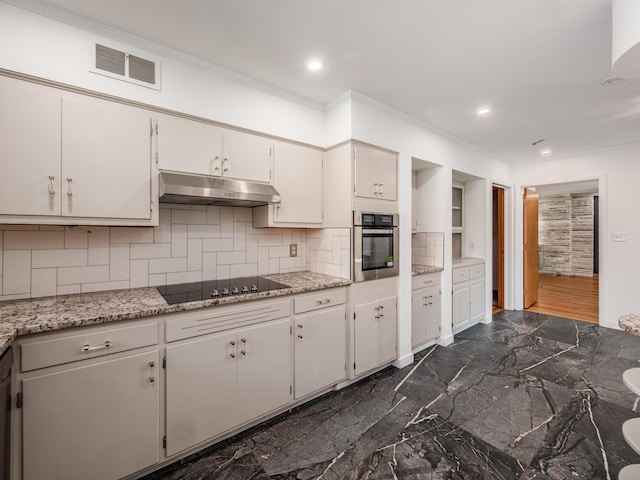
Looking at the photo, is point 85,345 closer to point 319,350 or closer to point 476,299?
point 319,350

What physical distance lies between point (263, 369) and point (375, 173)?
193cm

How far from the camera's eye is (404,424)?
205cm

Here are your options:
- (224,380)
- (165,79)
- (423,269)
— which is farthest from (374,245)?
(165,79)

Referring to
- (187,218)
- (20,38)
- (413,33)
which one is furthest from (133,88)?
(413,33)

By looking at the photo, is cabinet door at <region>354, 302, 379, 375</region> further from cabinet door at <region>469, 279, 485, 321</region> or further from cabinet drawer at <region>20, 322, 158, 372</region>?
cabinet door at <region>469, 279, 485, 321</region>

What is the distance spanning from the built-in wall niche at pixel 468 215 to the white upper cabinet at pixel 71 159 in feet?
12.9

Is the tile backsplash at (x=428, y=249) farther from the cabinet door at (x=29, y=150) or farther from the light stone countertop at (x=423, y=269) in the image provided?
the cabinet door at (x=29, y=150)

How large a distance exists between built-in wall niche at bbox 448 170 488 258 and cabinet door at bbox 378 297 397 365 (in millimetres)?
2049

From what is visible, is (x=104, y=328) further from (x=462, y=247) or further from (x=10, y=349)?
(x=462, y=247)

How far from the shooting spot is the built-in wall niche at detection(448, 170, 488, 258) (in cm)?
430

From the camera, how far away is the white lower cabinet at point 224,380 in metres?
1.67

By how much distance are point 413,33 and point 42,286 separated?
282 cm

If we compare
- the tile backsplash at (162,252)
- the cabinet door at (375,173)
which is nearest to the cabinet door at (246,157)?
the tile backsplash at (162,252)

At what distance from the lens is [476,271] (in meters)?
4.11
